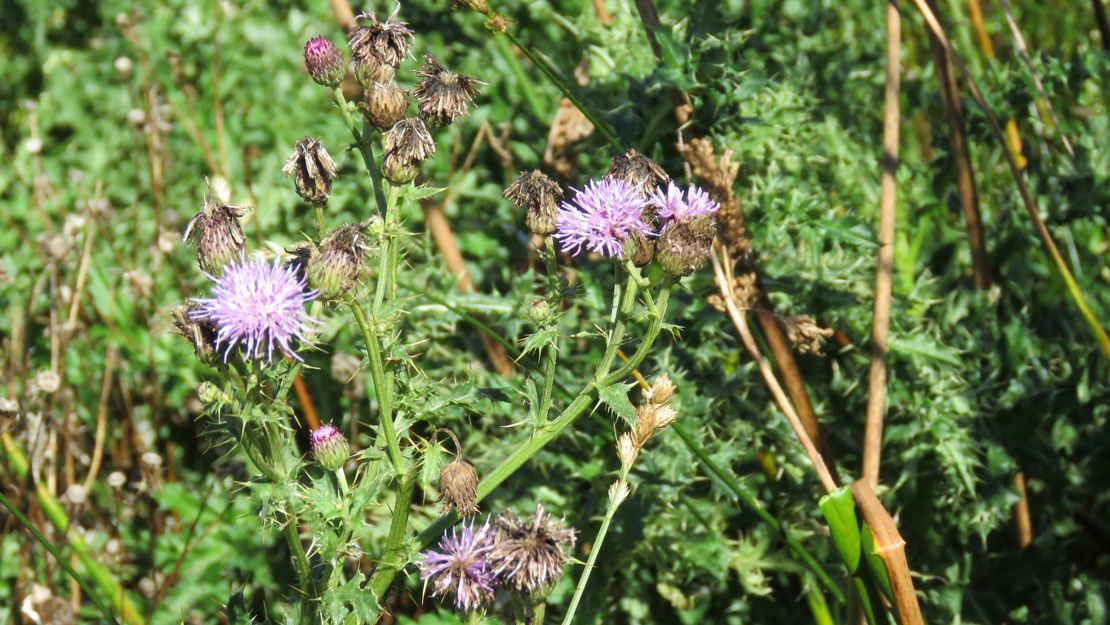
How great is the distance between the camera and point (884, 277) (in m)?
1.97

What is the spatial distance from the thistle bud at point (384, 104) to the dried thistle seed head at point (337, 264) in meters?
0.17

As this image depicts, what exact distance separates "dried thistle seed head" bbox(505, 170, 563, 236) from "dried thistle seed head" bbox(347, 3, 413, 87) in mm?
228

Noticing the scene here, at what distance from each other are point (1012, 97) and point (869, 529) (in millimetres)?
1425

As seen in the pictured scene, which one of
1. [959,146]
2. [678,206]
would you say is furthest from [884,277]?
[678,206]

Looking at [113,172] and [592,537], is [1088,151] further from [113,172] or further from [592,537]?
[113,172]

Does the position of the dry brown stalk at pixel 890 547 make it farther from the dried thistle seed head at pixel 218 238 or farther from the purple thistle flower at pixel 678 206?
the dried thistle seed head at pixel 218 238

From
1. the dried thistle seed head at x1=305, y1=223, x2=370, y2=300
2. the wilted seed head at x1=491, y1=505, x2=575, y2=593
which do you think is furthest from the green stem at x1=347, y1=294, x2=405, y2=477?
the wilted seed head at x1=491, y1=505, x2=575, y2=593

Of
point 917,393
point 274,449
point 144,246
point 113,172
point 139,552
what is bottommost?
point 917,393

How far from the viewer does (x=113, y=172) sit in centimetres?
369

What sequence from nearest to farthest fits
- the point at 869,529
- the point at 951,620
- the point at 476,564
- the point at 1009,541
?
1. the point at 476,564
2. the point at 869,529
3. the point at 951,620
4. the point at 1009,541

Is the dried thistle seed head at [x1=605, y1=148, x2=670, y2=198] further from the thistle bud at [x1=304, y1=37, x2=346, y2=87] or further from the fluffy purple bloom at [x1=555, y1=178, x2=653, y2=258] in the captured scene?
the thistle bud at [x1=304, y1=37, x2=346, y2=87]

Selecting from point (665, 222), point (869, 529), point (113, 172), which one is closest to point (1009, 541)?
point (869, 529)

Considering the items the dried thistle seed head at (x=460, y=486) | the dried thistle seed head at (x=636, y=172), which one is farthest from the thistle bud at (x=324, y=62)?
the dried thistle seed head at (x=460, y=486)

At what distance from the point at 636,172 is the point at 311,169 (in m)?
0.42
